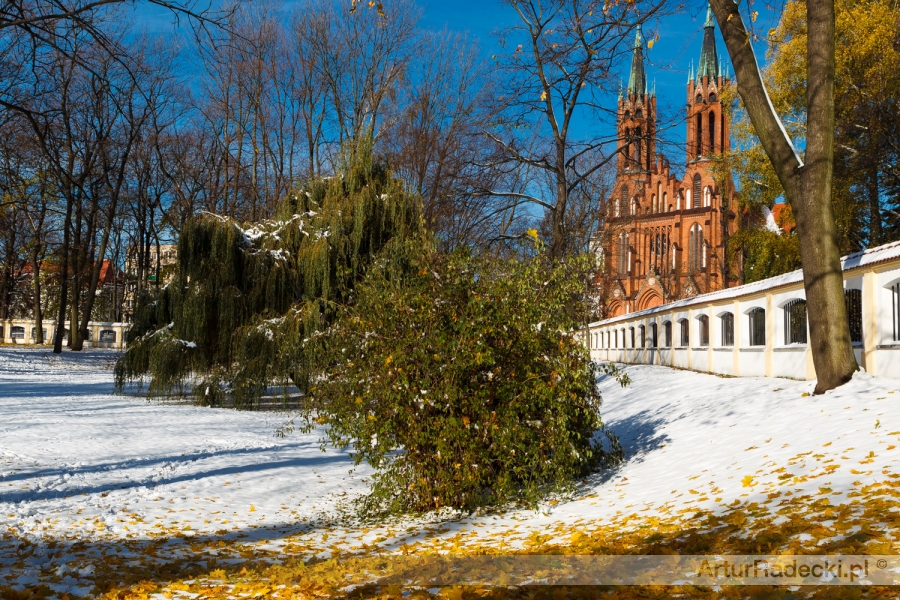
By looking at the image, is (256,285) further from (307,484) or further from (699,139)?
(699,139)

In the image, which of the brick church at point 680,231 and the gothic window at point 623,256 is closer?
the brick church at point 680,231

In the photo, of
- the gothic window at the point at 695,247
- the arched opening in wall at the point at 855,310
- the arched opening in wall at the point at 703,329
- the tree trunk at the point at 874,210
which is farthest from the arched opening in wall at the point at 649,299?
the arched opening in wall at the point at 855,310

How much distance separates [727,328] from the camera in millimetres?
19234

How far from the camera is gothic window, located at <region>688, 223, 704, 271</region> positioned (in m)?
75.2

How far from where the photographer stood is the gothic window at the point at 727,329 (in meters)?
19.0

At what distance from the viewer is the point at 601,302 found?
160 ft

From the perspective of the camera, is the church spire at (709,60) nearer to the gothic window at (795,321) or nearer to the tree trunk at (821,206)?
the gothic window at (795,321)

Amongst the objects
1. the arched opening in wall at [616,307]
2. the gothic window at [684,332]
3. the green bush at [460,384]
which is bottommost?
the green bush at [460,384]

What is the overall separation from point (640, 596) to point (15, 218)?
37.6m

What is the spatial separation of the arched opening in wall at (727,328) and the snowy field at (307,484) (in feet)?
14.4

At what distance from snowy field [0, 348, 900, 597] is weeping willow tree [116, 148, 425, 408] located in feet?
12.1

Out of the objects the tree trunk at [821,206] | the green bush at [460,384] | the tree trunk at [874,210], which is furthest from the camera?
the tree trunk at [874,210]

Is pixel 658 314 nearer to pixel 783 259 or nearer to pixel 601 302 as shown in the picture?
pixel 783 259

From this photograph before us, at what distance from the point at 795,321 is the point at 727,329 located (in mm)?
3702
